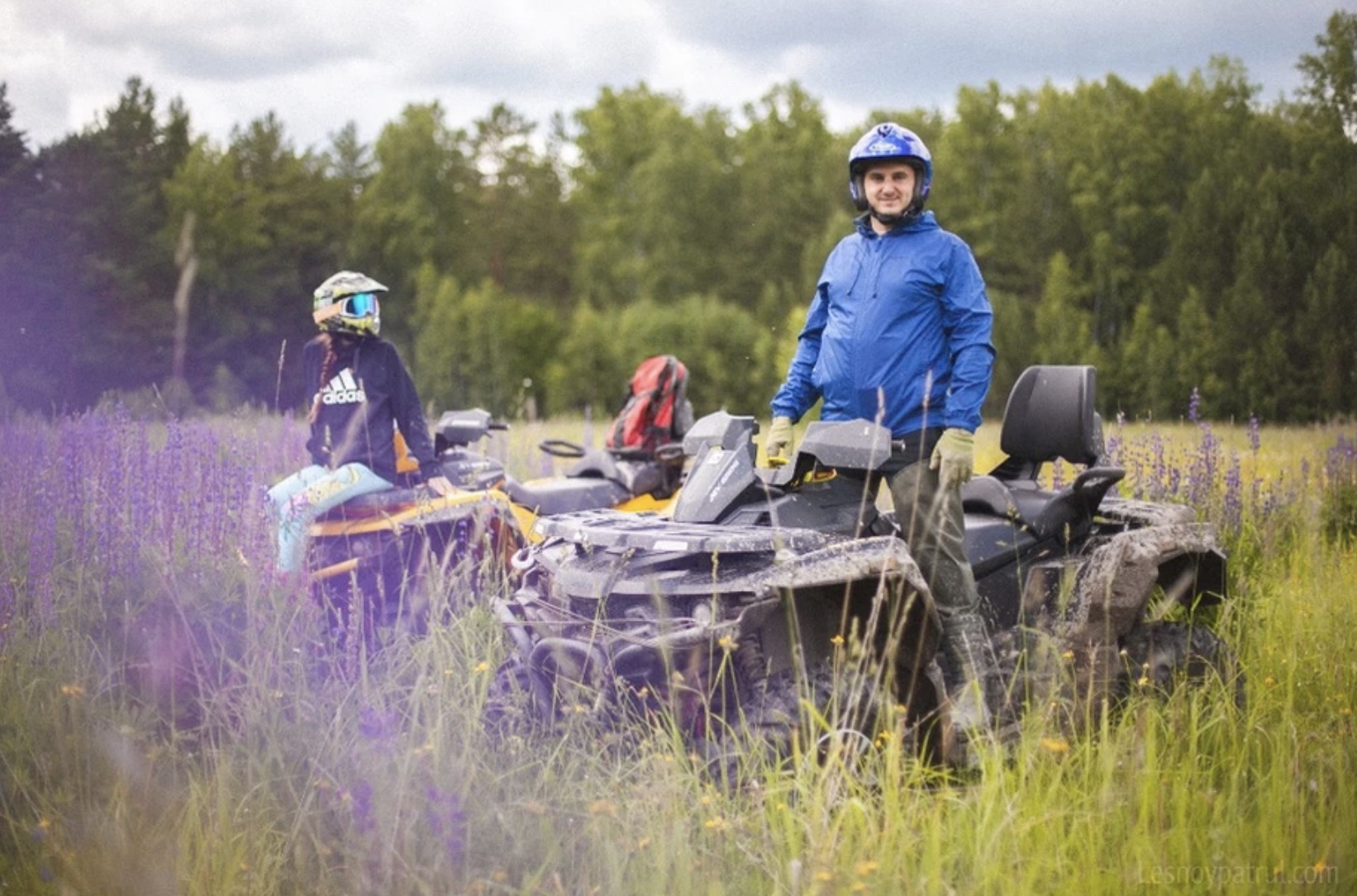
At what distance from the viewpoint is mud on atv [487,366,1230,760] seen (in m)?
3.90

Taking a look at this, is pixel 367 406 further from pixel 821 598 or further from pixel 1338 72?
pixel 1338 72

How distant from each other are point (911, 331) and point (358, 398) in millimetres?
3217

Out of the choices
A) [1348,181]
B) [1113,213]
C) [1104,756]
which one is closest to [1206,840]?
[1104,756]

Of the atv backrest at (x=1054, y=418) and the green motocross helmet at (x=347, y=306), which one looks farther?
the green motocross helmet at (x=347, y=306)

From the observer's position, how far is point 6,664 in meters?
4.66

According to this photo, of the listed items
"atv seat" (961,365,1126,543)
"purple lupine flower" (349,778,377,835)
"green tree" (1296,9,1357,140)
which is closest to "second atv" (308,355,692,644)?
"purple lupine flower" (349,778,377,835)

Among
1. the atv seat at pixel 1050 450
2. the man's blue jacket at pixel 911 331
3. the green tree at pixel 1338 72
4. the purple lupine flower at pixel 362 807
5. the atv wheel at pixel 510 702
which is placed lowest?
the purple lupine flower at pixel 362 807

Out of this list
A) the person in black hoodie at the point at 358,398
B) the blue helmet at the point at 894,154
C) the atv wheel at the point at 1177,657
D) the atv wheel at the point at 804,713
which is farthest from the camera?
the person in black hoodie at the point at 358,398

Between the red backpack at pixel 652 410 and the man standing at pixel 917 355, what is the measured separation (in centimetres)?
378

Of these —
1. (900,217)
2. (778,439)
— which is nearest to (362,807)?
(778,439)

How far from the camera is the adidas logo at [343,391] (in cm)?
669

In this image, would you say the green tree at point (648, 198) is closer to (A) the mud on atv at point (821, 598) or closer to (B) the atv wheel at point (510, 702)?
(A) the mud on atv at point (821, 598)

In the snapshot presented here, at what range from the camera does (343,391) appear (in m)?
6.71

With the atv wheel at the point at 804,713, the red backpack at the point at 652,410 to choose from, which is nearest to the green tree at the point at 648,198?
the red backpack at the point at 652,410
